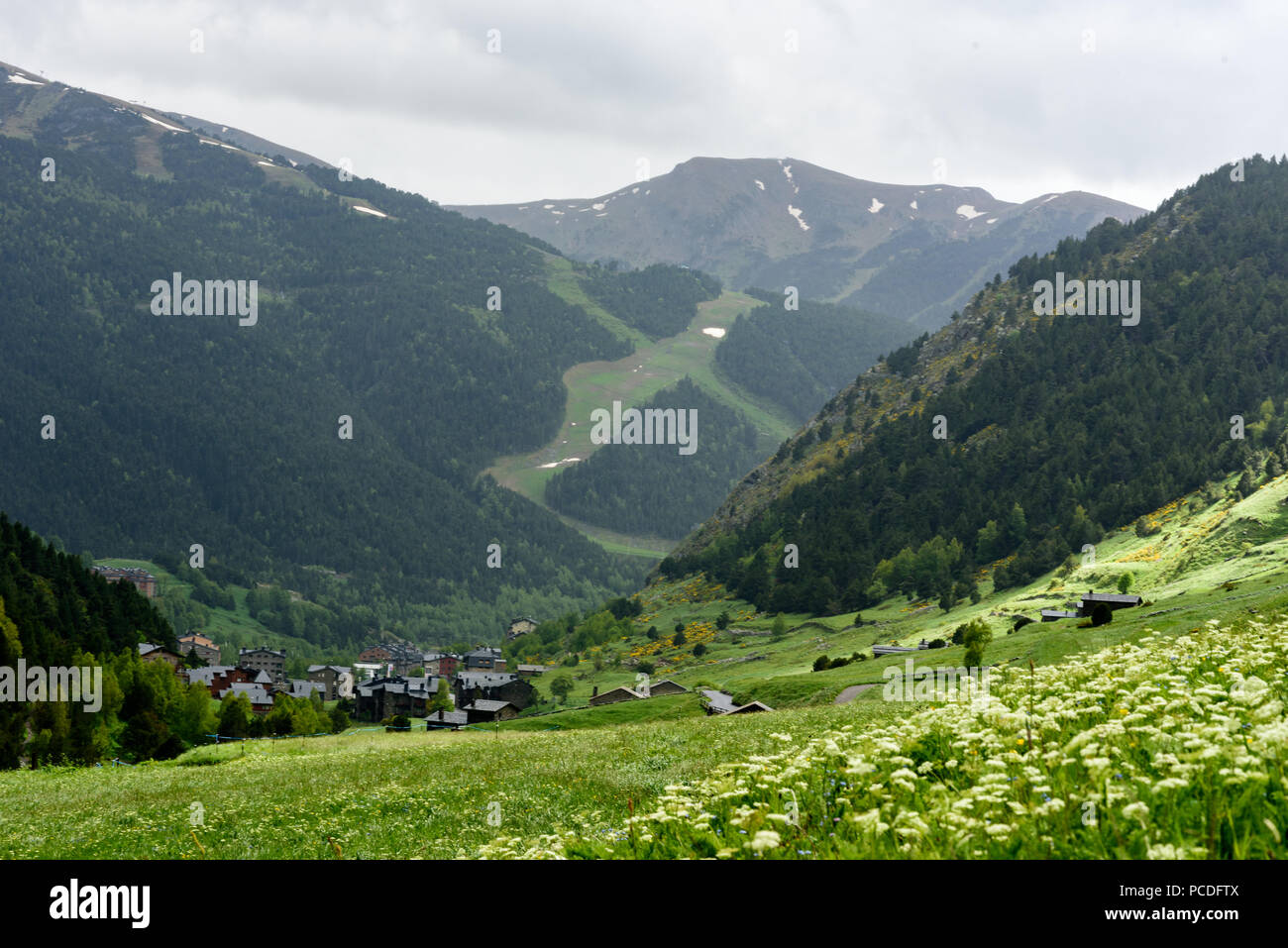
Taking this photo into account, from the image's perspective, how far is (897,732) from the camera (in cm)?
1814

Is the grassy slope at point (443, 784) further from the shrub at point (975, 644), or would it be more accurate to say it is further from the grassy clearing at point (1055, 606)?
the shrub at point (975, 644)

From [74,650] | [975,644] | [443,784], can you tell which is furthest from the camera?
[74,650]

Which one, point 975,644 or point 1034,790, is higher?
point 1034,790

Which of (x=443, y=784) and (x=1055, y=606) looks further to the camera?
(x=1055, y=606)

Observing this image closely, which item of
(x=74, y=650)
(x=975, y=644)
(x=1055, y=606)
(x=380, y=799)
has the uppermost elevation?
(x=380, y=799)

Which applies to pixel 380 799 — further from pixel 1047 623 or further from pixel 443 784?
pixel 1047 623

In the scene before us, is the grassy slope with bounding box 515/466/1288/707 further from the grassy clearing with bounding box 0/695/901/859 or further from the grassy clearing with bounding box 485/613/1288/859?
the grassy clearing with bounding box 485/613/1288/859

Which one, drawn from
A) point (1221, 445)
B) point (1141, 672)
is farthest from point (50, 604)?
point (1221, 445)

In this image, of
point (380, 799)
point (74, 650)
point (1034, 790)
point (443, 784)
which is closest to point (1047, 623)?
point (443, 784)

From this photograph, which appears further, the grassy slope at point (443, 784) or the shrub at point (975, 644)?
the shrub at point (975, 644)

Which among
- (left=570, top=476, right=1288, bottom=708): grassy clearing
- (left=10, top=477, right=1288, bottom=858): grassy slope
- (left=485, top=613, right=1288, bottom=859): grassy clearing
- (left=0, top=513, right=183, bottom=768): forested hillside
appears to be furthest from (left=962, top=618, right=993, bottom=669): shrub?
(left=0, top=513, right=183, bottom=768): forested hillside

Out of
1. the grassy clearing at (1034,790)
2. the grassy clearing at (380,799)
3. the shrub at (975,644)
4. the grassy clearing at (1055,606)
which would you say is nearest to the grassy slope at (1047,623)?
the grassy clearing at (1055,606)

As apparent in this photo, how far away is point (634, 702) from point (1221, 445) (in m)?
141
